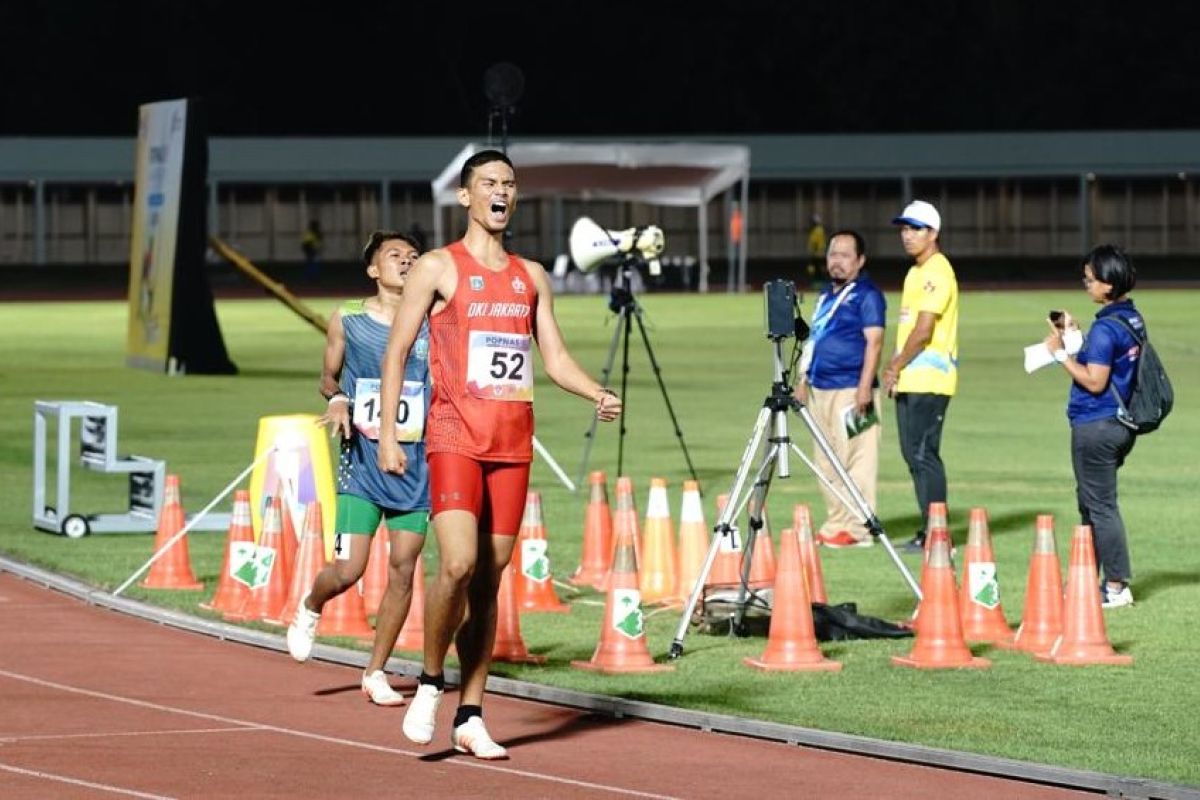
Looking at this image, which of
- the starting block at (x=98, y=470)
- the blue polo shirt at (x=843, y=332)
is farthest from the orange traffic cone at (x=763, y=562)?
the starting block at (x=98, y=470)

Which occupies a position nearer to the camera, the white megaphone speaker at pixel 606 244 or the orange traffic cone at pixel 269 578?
the orange traffic cone at pixel 269 578

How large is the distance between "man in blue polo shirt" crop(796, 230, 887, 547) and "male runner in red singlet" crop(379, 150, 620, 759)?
6.82 metres

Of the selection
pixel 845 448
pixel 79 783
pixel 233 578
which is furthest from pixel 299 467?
pixel 79 783

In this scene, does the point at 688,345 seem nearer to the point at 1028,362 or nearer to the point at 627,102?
the point at 1028,362

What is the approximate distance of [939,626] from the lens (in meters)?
11.1

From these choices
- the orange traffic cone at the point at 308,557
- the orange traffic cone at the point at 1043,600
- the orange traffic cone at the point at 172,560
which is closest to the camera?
the orange traffic cone at the point at 1043,600

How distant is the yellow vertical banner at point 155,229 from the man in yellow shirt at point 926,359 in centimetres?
1987

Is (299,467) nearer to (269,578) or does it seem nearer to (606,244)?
(269,578)

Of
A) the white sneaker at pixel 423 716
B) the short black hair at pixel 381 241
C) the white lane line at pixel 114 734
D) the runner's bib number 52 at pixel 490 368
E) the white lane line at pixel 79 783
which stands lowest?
the white lane line at pixel 79 783

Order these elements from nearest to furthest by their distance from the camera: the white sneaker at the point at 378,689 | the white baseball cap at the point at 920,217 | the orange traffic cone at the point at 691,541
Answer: the white sneaker at the point at 378,689
the orange traffic cone at the point at 691,541
the white baseball cap at the point at 920,217

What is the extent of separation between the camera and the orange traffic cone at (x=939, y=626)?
36.1 feet

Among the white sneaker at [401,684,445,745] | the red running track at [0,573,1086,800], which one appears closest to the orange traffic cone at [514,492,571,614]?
the red running track at [0,573,1086,800]

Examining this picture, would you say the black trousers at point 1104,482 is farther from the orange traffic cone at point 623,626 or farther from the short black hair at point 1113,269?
the orange traffic cone at point 623,626

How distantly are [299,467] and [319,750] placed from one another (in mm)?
5388
